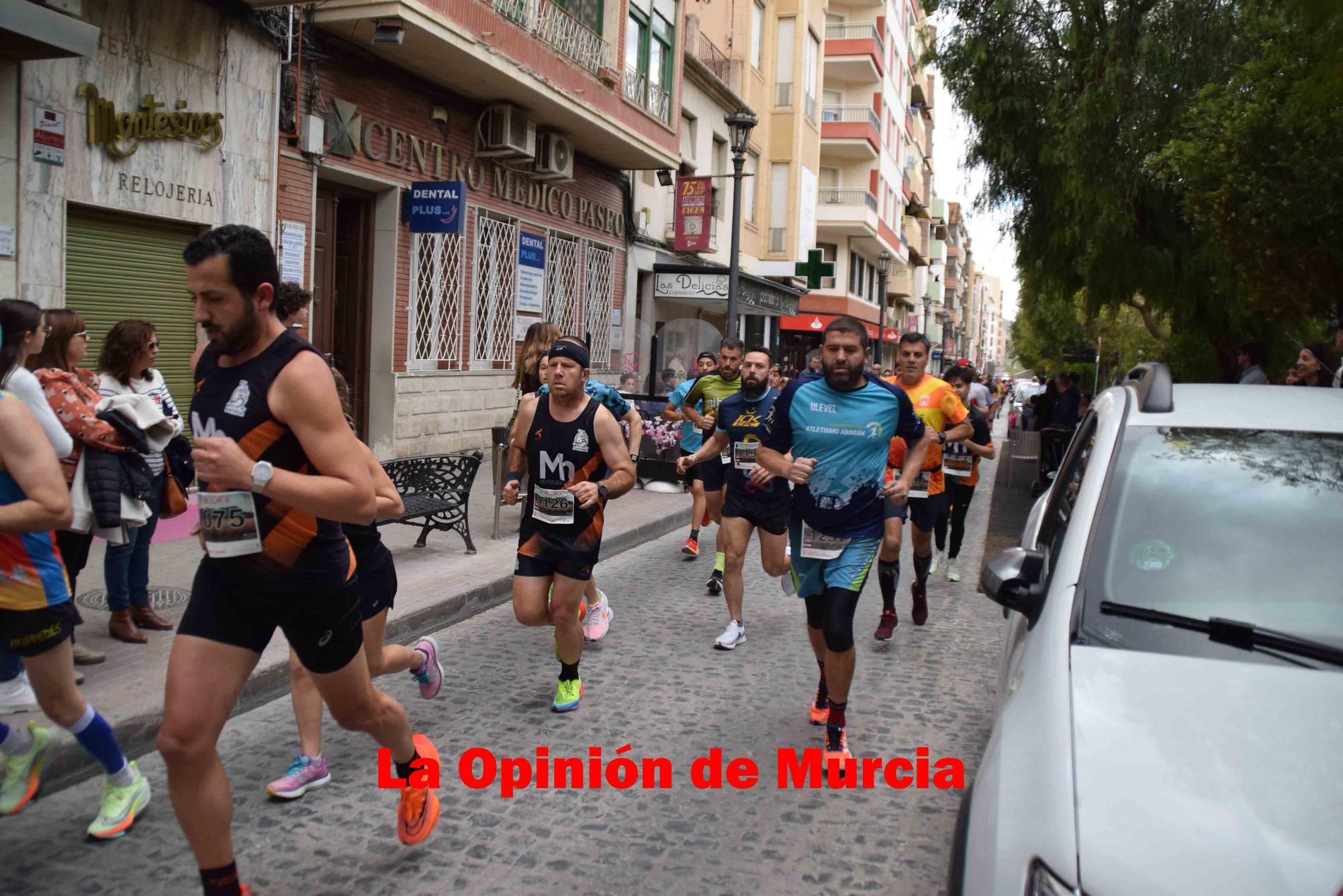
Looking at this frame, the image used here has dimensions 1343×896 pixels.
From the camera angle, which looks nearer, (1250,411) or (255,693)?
(1250,411)

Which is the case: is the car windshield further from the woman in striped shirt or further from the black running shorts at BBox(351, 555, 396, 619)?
the woman in striped shirt

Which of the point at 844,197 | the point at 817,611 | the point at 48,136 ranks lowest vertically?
the point at 817,611

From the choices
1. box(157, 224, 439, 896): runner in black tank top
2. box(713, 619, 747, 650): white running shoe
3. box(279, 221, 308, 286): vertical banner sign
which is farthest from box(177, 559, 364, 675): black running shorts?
box(279, 221, 308, 286): vertical banner sign

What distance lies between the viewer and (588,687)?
19.2 ft

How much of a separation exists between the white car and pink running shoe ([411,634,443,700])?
7.67ft

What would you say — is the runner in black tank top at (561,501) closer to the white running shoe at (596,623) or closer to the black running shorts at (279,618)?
the white running shoe at (596,623)

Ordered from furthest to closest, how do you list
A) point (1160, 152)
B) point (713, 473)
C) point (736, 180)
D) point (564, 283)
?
1. point (564, 283)
2. point (736, 180)
3. point (1160, 152)
4. point (713, 473)

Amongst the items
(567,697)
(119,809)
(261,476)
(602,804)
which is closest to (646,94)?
(567,697)

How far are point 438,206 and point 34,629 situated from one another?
11341 mm

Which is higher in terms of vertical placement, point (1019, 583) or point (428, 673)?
point (1019, 583)

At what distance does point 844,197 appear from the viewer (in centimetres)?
4078

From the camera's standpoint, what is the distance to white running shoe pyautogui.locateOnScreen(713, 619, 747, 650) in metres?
6.76

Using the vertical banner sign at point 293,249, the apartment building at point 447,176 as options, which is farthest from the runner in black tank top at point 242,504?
the vertical banner sign at point 293,249

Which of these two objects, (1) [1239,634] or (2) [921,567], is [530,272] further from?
(1) [1239,634]
